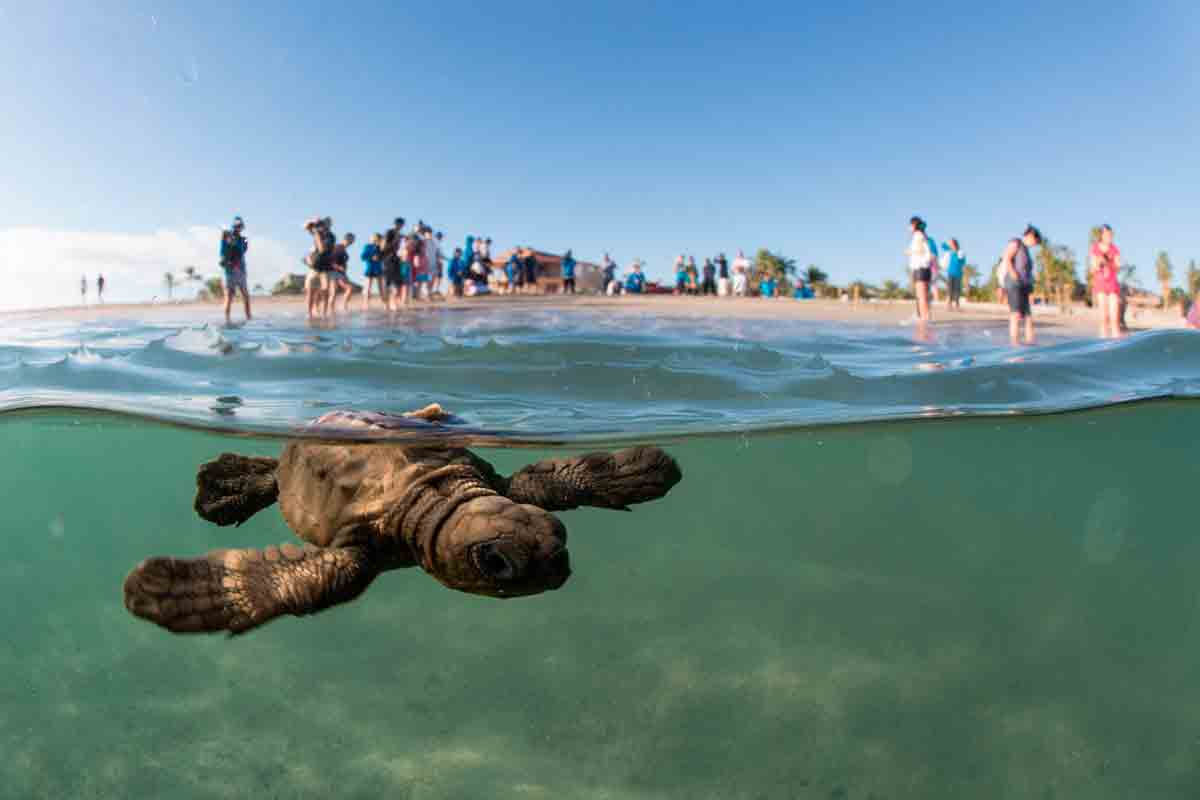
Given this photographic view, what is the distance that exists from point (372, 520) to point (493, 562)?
5.71 ft

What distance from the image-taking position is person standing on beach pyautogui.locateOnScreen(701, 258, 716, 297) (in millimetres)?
30688

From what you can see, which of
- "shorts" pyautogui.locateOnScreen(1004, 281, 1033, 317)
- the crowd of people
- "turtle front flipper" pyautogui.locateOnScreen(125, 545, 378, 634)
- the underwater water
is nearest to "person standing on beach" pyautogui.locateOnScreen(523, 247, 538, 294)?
the crowd of people

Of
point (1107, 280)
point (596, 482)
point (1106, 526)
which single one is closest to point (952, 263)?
point (1107, 280)

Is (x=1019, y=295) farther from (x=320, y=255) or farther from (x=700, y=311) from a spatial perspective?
(x=320, y=255)

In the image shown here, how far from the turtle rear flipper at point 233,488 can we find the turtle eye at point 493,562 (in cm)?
381

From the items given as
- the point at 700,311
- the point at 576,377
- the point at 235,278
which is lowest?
the point at 576,377

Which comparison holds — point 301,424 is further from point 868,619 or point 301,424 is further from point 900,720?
point 868,619

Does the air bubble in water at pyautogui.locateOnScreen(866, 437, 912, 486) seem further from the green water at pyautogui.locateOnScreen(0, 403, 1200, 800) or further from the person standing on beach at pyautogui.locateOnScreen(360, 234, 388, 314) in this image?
the person standing on beach at pyautogui.locateOnScreen(360, 234, 388, 314)

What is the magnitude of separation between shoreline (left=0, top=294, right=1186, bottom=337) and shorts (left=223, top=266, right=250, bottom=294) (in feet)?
1.91

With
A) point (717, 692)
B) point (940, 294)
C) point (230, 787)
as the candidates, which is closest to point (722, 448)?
point (717, 692)

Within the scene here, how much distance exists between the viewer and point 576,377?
Result: 32.9 ft

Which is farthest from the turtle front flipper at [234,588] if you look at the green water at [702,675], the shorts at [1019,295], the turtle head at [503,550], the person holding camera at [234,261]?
the shorts at [1019,295]

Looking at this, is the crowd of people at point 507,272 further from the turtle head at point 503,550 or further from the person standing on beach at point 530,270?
the turtle head at point 503,550

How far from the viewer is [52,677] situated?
1448 cm
